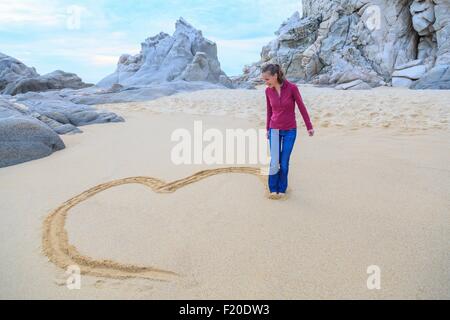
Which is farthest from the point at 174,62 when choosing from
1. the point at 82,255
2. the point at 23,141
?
the point at 82,255

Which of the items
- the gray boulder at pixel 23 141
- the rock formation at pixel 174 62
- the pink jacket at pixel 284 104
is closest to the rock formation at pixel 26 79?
the rock formation at pixel 174 62

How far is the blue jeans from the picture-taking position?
3365 mm

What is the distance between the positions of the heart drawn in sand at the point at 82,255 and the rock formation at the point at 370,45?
46.2 ft

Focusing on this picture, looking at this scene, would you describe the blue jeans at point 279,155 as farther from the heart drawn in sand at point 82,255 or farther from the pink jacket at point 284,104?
the heart drawn in sand at point 82,255

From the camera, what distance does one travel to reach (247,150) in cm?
546

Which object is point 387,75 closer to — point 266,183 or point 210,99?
point 210,99

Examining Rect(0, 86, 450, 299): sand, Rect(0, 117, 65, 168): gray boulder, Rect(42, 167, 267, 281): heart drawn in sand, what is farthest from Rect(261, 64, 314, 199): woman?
Rect(0, 117, 65, 168): gray boulder

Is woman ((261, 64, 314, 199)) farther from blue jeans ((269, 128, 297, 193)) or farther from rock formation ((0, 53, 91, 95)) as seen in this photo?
rock formation ((0, 53, 91, 95))

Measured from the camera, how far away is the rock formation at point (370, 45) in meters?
18.0

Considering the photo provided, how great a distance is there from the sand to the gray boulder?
0.25m

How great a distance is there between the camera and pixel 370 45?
22.5m

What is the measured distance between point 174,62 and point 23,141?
72.4 ft
